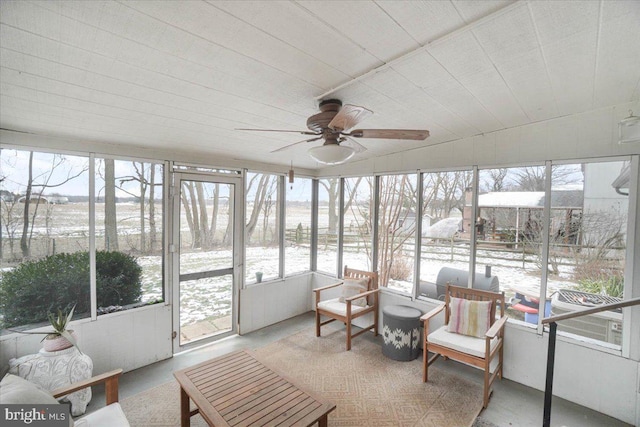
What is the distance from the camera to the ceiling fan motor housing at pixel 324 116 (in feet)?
6.33

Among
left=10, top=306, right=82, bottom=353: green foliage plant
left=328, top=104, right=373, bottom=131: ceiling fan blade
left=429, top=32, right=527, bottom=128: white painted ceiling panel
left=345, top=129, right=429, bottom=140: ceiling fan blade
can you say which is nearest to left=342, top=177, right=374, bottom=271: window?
left=429, top=32, right=527, bottom=128: white painted ceiling panel

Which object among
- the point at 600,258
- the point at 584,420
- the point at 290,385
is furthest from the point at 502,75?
the point at 584,420

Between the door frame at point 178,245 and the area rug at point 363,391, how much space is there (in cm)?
71

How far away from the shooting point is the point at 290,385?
2189 millimetres

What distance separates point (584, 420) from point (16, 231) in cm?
515

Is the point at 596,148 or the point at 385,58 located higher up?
the point at 385,58

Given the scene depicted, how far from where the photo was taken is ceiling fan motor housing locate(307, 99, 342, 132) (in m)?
1.93

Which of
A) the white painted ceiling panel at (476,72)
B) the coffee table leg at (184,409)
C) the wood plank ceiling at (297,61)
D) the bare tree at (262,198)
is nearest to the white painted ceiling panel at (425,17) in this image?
the wood plank ceiling at (297,61)

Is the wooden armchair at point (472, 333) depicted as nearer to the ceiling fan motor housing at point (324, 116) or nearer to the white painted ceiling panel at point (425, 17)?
the ceiling fan motor housing at point (324, 116)

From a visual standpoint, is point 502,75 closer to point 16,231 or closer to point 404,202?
point 404,202

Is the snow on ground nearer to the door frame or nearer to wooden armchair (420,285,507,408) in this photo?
the door frame

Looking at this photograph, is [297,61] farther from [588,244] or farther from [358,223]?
[358,223]

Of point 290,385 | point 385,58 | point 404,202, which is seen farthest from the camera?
point 404,202

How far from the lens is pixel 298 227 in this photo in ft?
16.0
